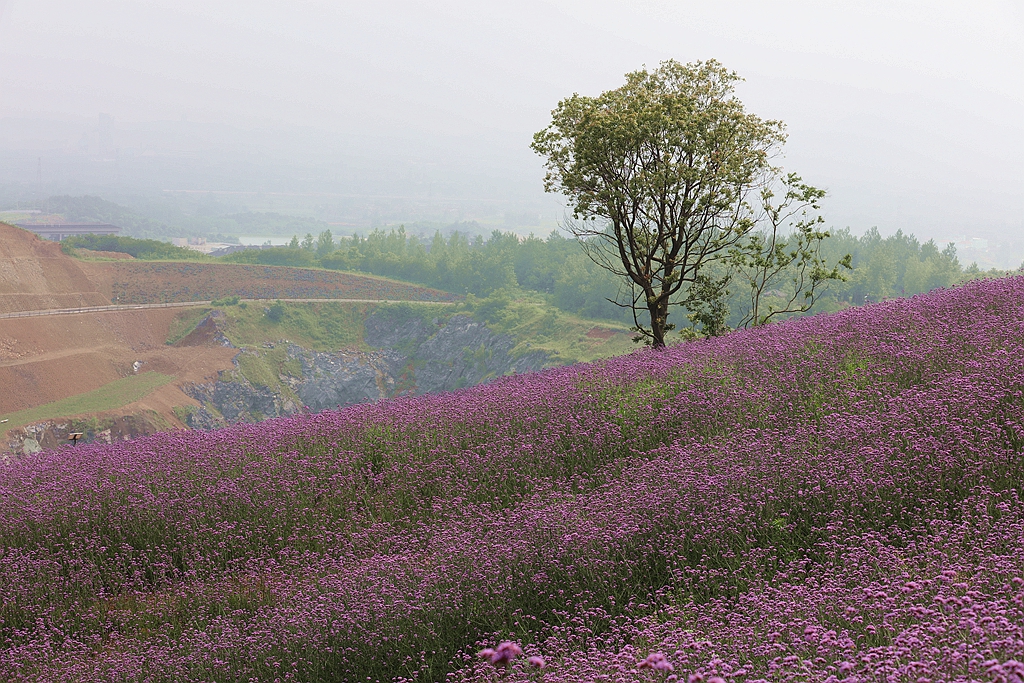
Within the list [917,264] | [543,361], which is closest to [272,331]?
[543,361]

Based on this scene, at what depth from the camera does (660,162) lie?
1295 cm

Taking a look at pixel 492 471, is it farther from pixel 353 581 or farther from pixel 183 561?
pixel 183 561

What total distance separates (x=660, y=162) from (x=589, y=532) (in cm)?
973

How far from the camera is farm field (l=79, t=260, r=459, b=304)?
99062mm

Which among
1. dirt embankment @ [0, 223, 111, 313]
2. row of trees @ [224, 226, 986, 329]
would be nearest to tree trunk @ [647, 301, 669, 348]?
row of trees @ [224, 226, 986, 329]

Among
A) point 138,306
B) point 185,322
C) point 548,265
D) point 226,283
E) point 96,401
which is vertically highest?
point 548,265

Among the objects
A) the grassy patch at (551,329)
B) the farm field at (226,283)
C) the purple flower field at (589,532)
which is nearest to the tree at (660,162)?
the purple flower field at (589,532)

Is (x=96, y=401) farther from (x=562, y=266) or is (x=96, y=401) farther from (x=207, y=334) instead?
(x=562, y=266)

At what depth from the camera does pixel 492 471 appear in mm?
6258

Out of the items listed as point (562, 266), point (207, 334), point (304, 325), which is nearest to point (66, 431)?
point (207, 334)

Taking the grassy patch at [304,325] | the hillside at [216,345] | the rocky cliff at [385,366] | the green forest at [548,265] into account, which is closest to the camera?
the hillside at [216,345]

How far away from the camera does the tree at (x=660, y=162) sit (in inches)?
502

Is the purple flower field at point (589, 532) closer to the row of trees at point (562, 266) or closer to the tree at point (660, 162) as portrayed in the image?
the tree at point (660, 162)

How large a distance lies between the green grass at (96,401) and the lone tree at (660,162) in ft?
190
